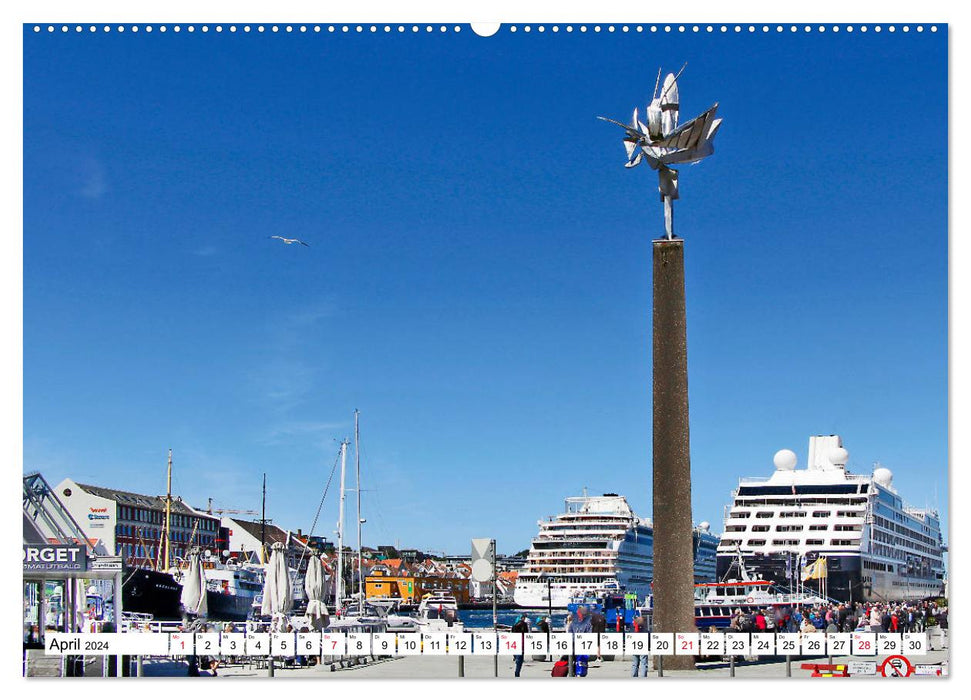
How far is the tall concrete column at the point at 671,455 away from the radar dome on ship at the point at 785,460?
44454 mm

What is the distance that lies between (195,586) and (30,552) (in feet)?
73.4

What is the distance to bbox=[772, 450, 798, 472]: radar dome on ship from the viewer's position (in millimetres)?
62625

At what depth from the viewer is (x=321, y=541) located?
117312 mm

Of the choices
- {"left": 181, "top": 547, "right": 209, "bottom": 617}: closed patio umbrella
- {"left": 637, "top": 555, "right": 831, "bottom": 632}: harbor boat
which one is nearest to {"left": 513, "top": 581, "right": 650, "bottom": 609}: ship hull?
{"left": 637, "top": 555, "right": 831, "bottom": 632}: harbor boat

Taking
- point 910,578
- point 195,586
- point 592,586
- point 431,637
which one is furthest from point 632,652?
point 592,586

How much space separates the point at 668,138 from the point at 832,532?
4055 centimetres

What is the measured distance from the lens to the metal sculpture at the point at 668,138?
19109 millimetres

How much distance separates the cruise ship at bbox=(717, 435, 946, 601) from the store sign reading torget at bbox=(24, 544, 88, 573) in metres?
40.5

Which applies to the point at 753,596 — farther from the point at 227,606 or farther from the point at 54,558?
the point at 54,558

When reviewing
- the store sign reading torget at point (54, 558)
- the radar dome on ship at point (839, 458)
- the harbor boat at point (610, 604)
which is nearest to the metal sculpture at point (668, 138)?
the store sign reading torget at point (54, 558)

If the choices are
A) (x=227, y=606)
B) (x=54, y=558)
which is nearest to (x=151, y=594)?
(x=227, y=606)

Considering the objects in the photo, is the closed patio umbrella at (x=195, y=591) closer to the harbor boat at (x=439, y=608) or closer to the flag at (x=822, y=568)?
the harbor boat at (x=439, y=608)
